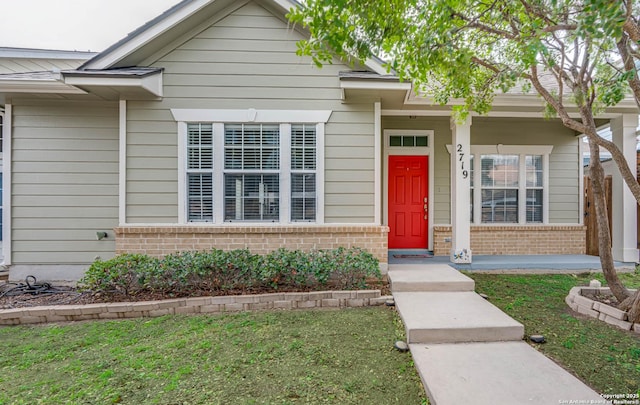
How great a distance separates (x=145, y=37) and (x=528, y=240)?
819cm

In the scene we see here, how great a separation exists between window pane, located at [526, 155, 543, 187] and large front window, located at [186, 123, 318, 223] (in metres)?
5.11

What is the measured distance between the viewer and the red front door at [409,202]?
6.60m

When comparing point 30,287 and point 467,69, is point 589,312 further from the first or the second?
point 30,287

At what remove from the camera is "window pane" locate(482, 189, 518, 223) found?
6.74 m

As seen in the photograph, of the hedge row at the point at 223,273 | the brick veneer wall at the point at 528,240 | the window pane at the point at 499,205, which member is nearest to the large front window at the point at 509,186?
the window pane at the point at 499,205

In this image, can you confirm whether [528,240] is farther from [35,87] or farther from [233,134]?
[35,87]

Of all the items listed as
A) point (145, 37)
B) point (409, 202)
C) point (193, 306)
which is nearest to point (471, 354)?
point (193, 306)

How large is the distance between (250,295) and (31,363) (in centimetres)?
219

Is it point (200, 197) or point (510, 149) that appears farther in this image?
point (510, 149)

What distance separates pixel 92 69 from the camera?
14.8 feet

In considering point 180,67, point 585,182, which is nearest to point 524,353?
point 180,67

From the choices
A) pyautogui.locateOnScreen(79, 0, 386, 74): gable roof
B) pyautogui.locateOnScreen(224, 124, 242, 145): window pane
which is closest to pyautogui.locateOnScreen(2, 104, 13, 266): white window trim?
pyautogui.locateOnScreen(79, 0, 386, 74): gable roof

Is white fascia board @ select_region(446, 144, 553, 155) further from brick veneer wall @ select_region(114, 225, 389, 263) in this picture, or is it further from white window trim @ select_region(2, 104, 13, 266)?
white window trim @ select_region(2, 104, 13, 266)

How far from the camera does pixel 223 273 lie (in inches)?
168
